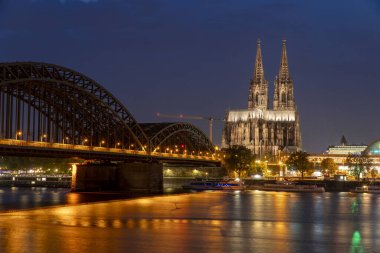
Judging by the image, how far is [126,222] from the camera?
199ft

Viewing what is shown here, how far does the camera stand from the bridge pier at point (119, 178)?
143750 mm

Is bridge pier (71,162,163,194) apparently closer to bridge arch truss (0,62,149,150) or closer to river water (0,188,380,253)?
bridge arch truss (0,62,149,150)

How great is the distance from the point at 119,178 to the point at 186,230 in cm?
9380

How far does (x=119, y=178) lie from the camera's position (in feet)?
481

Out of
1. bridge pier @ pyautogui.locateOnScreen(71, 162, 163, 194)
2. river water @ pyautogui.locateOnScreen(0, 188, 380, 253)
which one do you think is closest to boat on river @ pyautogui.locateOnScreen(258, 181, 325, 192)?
bridge pier @ pyautogui.locateOnScreen(71, 162, 163, 194)

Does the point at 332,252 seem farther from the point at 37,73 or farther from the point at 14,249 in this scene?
the point at 37,73

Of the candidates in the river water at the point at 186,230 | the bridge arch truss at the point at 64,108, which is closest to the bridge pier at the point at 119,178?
the bridge arch truss at the point at 64,108

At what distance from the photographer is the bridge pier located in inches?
5659

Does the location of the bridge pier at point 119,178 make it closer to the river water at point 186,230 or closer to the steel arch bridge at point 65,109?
the steel arch bridge at point 65,109

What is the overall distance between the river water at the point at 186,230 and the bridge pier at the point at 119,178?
63.1 metres

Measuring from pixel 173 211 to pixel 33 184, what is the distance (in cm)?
12797

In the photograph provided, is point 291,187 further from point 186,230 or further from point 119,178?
point 186,230

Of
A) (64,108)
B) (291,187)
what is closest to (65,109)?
(64,108)

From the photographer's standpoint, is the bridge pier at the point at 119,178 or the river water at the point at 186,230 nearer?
the river water at the point at 186,230
